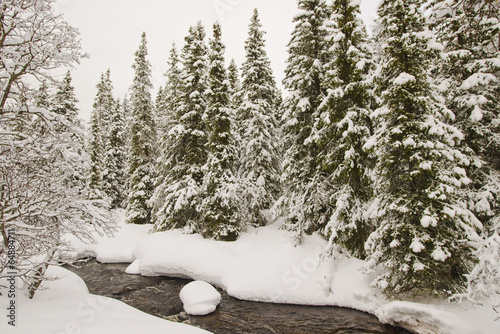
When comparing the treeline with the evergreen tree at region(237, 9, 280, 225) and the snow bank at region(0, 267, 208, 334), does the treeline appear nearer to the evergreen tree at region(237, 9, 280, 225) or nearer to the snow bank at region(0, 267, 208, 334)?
the evergreen tree at region(237, 9, 280, 225)

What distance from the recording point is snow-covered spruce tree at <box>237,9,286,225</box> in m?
20.3

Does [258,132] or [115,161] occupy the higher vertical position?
[258,132]

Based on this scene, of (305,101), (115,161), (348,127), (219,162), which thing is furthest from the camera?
(115,161)

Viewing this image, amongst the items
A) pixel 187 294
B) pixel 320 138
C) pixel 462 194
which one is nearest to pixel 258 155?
pixel 320 138

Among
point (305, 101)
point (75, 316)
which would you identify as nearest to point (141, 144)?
point (305, 101)

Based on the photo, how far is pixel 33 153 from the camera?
22.6ft

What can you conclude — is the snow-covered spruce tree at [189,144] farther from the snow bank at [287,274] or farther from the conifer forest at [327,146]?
the snow bank at [287,274]

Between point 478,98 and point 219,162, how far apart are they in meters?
14.7

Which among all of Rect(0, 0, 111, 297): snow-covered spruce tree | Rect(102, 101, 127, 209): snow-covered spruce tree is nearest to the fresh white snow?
Rect(0, 0, 111, 297): snow-covered spruce tree

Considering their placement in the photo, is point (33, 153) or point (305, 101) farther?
point (305, 101)

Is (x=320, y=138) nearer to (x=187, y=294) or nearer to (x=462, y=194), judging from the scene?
(x=462, y=194)

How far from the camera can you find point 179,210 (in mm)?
20203

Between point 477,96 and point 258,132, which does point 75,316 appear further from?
point 477,96

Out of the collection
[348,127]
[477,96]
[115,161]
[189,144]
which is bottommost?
[348,127]
